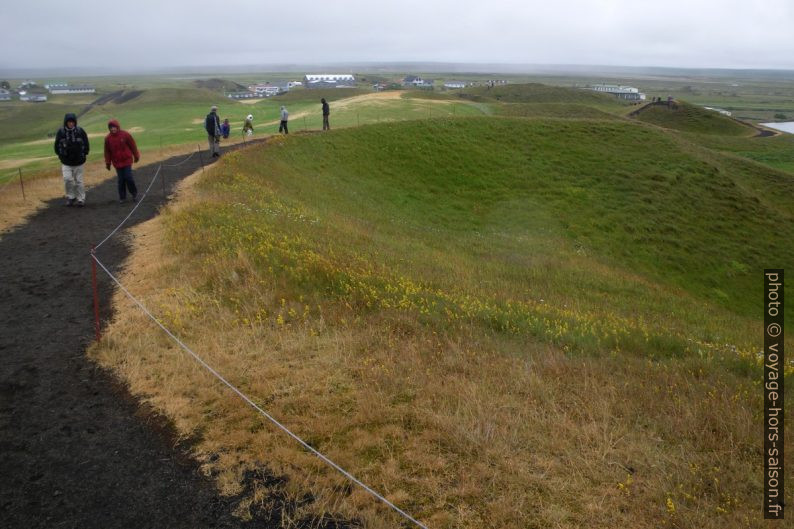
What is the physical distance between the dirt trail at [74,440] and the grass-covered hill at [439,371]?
1.14 ft

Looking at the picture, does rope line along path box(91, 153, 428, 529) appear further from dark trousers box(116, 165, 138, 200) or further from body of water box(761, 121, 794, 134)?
body of water box(761, 121, 794, 134)

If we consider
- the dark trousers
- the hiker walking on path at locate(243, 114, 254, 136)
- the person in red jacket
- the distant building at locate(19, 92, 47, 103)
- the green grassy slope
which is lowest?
the green grassy slope

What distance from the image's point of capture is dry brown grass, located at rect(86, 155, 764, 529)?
17.3 feet

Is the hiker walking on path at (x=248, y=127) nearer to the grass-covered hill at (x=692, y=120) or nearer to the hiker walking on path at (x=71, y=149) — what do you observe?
the hiker walking on path at (x=71, y=149)

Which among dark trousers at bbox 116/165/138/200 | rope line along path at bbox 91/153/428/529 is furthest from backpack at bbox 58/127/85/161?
rope line along path at bbox 91/153/428/529

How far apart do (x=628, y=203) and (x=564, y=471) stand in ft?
96.2

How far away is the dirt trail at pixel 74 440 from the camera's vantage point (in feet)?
16.6

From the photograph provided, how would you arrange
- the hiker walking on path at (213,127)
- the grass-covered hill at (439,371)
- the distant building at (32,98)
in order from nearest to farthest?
the grass-covered hill at (439,371), the hiker walking on path at (213,127), the distant building at (32,98)

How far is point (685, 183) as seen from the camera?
34844 millimetres

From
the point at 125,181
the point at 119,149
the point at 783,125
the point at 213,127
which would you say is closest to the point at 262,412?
the point at 119,149

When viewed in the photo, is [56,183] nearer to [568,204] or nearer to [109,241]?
[109,241]

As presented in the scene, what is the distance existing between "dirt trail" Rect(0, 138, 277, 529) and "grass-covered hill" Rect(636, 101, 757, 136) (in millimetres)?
77379

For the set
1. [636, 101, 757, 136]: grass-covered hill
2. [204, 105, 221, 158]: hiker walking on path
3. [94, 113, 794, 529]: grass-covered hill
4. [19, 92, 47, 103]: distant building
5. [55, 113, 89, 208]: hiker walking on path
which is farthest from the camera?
[19, 92, 47, 103]: distant building

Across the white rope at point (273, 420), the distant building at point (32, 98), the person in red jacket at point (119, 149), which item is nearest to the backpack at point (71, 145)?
the person in red jacket at point (119, 149)
